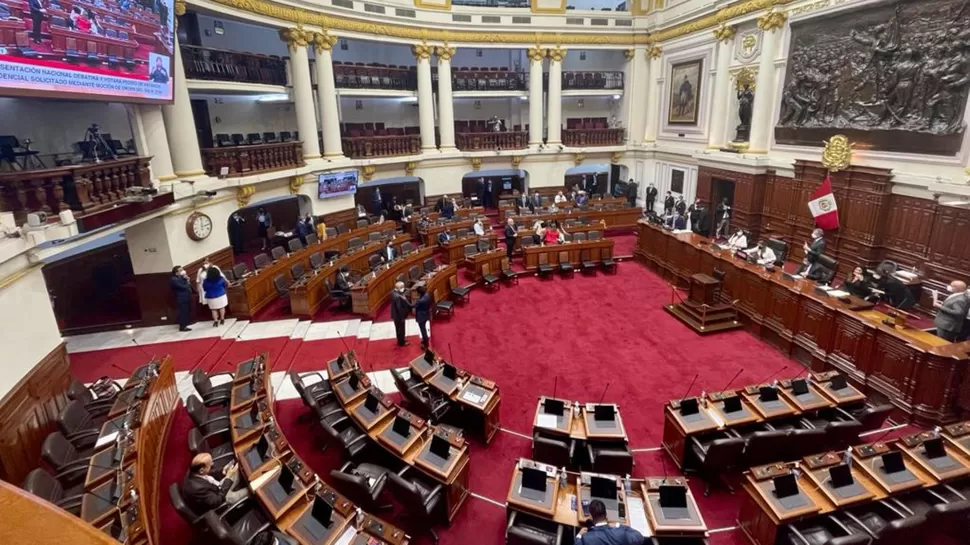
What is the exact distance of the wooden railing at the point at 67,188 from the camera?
305 inches

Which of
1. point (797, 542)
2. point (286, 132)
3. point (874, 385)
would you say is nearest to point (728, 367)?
point (874, 385)

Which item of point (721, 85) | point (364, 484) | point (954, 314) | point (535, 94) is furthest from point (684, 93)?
point (364, 484)

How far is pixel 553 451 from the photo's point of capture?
718 cm

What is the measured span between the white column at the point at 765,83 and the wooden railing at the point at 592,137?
327 inches

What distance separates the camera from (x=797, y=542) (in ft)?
18.4

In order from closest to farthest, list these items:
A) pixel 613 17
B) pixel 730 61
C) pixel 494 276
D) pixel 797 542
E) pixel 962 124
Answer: pixel 797 542 < pixel 962 124 < pixel 494 276 < pixel 730 61 < pixel 613 17

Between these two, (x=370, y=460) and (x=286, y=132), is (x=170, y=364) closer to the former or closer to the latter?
(x=370, y=460)

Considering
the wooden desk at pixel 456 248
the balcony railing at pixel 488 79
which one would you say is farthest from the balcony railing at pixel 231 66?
the balcony railing at pixel 488 79

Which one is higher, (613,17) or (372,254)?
(613,17)

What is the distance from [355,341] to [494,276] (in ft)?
17.7

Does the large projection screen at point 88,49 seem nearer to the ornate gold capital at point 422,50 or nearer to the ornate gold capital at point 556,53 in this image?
the ornate gold capital at point 422,50

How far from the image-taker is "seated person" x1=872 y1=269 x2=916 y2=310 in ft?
37.2

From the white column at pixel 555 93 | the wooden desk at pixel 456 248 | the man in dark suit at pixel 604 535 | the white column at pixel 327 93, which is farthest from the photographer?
the white column at pixel 555 93

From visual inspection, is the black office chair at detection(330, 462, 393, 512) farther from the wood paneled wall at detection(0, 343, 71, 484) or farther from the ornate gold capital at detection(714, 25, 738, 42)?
the ornate gold capital at detection(714, 25, 738, 42)
